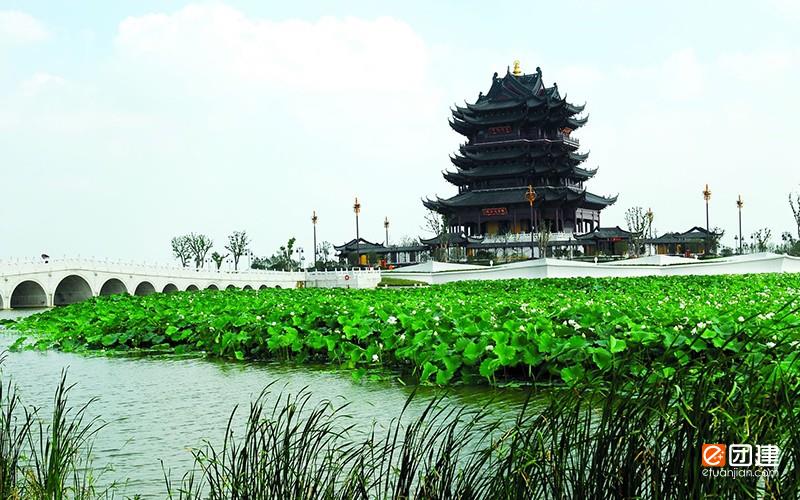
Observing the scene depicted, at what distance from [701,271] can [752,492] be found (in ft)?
126

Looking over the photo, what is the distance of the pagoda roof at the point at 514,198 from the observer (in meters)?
58.2

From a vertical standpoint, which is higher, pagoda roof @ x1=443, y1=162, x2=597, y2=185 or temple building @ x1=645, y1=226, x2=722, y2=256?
pagoda roof @ x1=443, y1=162, x2=597, y2=185

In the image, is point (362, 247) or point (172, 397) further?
point (362, 247)

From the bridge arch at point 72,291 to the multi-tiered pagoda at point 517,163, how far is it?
2818 cm

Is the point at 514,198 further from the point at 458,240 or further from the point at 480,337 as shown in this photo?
the point at 480,337

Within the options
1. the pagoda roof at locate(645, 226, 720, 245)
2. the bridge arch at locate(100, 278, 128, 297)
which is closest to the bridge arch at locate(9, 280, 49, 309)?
the bridge arch at locate(100, 278, 128, 297)

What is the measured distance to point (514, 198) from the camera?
193ft

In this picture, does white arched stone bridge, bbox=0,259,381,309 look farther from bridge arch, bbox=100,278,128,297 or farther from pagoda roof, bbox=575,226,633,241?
pagoda roof, bbox=575,226,633,241

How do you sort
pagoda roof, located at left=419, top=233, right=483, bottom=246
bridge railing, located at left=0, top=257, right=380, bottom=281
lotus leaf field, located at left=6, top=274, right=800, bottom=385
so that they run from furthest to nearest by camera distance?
pagoda roof, located at left=419, top=233, right=483, bottom=246 → bridge railing, located at left=0, top=257, right=380, bottom=281 → lotus leaf field, located at left=6, top=274, right=800, bottom=385

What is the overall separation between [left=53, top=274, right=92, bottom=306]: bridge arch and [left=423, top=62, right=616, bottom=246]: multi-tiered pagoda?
28.2 m

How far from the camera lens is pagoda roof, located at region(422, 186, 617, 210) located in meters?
58.2

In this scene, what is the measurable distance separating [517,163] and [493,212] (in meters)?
4.07

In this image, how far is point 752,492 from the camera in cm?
329

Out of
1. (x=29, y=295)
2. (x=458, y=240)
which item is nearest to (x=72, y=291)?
(x=29, y=295)
